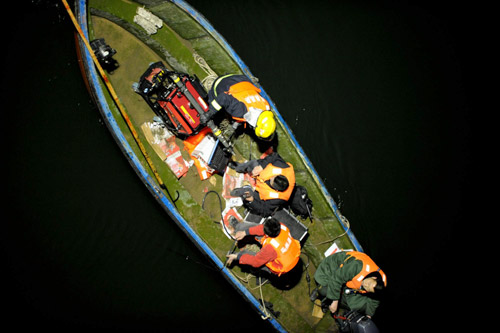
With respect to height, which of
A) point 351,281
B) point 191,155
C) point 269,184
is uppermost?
point 191,155

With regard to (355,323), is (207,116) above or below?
above

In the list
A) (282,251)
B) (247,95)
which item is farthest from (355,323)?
(247,95)

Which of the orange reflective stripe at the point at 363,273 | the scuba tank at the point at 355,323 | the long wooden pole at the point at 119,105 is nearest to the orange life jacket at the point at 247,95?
the long wooden pole at the point at 119,105

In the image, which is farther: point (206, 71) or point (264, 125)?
point (206, 71)

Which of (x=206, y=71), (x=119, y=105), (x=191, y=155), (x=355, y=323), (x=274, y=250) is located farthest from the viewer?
(x=206, y=71)

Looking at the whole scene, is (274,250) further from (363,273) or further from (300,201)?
(363,273)

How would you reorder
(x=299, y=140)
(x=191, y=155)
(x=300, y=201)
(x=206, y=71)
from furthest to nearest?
(x=299, y=140)
(x=206, y=71)
(x=191, y=155)
(x=300, y=201)
